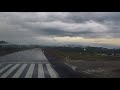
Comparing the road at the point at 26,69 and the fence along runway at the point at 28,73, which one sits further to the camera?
the road at the point at 26,69

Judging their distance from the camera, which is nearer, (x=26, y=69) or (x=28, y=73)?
(x=28, y=73)

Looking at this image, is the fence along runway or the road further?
the road
